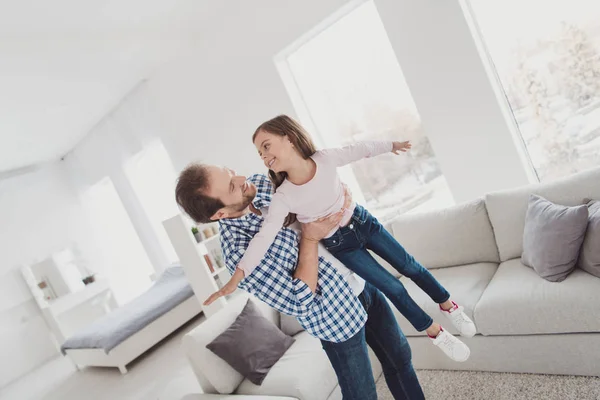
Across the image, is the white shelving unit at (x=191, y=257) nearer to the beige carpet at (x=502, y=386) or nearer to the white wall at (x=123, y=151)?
the white wall at (x=123, y=151)

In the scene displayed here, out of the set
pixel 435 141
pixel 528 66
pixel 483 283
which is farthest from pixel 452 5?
pixel 483 283

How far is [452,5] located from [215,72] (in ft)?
8.54

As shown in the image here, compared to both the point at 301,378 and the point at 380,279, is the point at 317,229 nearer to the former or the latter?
the point at 380,279

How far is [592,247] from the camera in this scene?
1.87m

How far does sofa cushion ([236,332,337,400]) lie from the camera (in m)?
2.09

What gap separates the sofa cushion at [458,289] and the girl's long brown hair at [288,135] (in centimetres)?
122

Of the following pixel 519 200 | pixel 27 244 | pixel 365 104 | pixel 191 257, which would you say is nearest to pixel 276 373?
pixel 519 200

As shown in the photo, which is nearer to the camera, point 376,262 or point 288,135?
point 288,135

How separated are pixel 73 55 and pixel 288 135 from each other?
327 centimetres

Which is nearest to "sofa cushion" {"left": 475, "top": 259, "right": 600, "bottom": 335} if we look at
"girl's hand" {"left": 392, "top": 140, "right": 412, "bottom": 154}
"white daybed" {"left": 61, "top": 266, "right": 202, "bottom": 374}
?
"girl's hand" {"left": 392, "top": 140, "right": 412, "bottom": 154}

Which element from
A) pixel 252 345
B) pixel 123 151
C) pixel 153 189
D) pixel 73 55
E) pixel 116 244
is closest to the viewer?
pixel 252 345

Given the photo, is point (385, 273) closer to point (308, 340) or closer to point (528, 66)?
point (308, 340)

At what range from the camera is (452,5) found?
9.37ft

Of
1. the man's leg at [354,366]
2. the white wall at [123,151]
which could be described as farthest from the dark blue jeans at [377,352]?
the white wall at [123,151]
